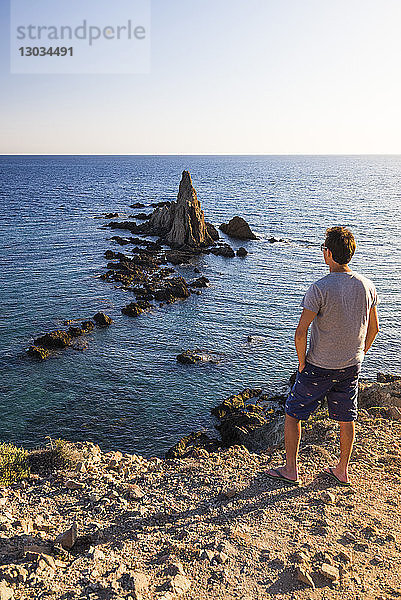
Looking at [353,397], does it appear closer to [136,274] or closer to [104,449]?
[104,449]

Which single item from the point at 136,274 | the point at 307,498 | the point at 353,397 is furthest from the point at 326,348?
the point at 136,274

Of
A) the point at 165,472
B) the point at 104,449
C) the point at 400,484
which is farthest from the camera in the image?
the point at 104,449

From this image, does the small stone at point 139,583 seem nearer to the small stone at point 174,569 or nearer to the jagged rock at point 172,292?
the small stone at point 174,569

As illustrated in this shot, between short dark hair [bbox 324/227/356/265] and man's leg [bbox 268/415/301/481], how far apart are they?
2.50 metres

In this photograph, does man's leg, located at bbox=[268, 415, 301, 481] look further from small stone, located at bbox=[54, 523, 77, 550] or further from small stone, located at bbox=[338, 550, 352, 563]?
small stone, located at bbox=[54, 523, 77, 550]

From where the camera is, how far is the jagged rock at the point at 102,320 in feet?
84.5

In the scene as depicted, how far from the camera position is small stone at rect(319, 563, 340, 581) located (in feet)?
17.6

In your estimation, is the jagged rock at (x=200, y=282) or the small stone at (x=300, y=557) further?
the jagged rock at (x=200, y=282)

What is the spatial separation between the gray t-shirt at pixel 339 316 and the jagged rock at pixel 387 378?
13.8 m

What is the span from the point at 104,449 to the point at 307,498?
30.4 feet

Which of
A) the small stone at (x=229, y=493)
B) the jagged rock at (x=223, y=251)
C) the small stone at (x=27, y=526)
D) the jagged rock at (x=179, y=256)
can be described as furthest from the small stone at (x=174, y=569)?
the jagged rock at (x=223, y=251)

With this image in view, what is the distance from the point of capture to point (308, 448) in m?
8.84

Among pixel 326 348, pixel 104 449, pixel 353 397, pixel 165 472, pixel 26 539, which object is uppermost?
pixel 326 348

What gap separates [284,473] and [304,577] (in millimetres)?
2007
